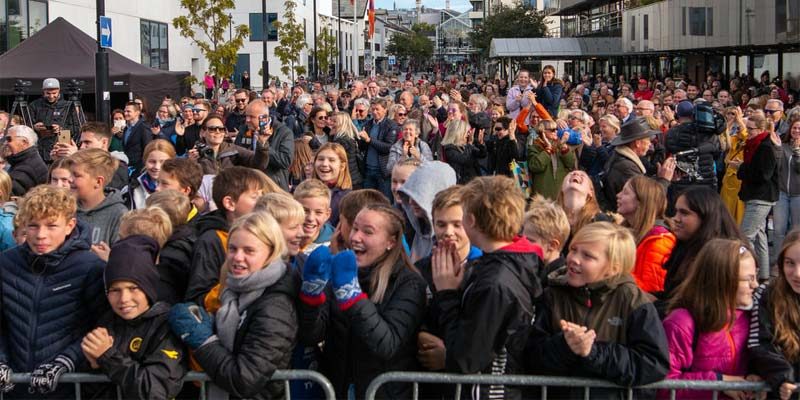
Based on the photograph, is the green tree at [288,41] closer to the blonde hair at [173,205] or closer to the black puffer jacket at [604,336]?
the blonde hair at [173,205]

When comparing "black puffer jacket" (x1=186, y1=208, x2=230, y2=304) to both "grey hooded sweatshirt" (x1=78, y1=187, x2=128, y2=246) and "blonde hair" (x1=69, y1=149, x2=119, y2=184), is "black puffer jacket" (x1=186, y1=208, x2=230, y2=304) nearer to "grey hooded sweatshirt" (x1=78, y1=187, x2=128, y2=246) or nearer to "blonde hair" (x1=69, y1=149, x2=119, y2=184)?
"grey hooded sweatshirt" (x1=78, y1=187, x2=128, y2=246)

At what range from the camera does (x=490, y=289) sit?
3.94 metres

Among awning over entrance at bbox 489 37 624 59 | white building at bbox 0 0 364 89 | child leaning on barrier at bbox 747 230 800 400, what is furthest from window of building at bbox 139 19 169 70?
child leaning on barrier at bbox 747 230 800 400

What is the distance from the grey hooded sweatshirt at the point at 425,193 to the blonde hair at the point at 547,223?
57 centimetres

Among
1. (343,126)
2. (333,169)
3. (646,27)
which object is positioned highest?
(646,27)

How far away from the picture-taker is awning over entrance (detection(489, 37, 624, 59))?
40.8 m

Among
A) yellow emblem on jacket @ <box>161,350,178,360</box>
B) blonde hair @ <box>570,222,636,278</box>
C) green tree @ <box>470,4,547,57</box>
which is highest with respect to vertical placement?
green tree @ <box>470,4,547,57</box>

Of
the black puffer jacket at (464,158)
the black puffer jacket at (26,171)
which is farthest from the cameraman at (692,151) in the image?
the black puffer jacket at (26,171)

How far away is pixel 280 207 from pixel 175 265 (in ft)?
2.13

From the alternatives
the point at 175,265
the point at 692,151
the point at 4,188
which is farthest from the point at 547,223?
the point at 692,151

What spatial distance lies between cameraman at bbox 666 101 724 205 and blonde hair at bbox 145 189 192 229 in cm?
536

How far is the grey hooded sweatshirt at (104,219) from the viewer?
6441 millimetres

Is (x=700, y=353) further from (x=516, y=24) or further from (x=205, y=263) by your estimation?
(x=516, y=24)

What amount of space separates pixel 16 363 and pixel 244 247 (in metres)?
1.34
